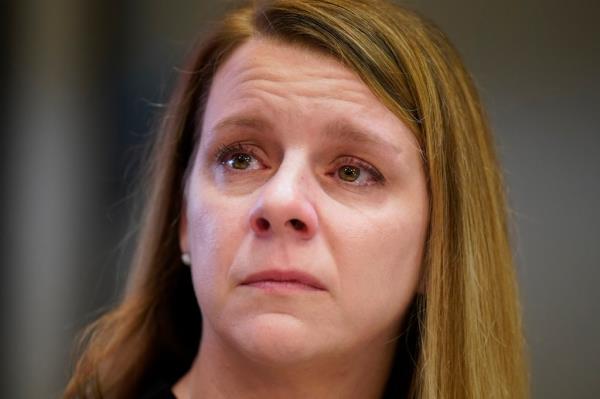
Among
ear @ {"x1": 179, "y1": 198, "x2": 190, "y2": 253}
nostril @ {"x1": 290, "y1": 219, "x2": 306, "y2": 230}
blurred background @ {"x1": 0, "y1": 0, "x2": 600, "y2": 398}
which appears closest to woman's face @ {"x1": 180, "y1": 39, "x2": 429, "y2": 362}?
nostril @ {"x1": 290, "y1": 219, "x2": 306, "y2": 230}

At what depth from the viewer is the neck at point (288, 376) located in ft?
4.67

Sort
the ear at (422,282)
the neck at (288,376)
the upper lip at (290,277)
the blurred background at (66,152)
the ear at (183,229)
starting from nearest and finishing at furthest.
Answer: the upper lip at (290,277) < the neck at (288,376) < the ear at (422,282) < the ear at (183,229) < the blurred background at (66,152)

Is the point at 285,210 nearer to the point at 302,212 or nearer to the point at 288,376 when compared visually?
the point at 302,212

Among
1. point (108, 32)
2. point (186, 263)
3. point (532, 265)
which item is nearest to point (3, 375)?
point (108, 32)

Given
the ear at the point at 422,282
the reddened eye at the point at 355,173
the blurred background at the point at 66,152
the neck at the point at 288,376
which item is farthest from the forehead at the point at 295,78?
the blurred background at the point at 66,152

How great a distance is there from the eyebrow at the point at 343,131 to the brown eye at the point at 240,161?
58mm

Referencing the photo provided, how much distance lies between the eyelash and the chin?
0.29 meters

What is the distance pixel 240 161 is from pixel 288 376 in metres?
0.40

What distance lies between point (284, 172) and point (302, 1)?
352 mm

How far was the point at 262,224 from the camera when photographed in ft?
4.46

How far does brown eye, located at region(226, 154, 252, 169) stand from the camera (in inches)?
58.4

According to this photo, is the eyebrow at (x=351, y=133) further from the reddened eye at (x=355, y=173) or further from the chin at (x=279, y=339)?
the chin at (x=279, y=339)

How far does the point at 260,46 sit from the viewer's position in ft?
5.01

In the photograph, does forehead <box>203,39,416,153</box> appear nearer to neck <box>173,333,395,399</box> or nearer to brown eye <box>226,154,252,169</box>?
brown eye <box>226,154,252,169</box>
